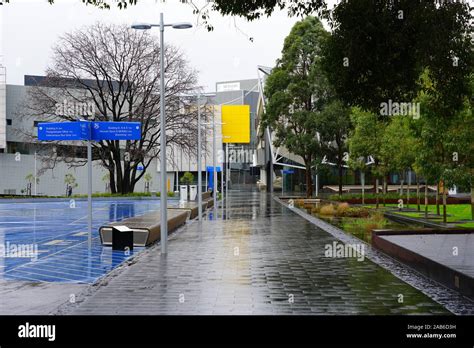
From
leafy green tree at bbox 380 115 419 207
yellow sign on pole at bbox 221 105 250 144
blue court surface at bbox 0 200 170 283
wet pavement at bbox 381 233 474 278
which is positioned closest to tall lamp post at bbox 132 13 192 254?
blue court surface at bbox 0 200 170 283

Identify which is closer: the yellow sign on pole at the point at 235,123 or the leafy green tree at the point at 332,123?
the yellow sign on pole at the point at 235,123

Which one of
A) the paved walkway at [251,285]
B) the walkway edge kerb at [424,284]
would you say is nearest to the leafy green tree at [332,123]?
the walkway edge kerb at [424,284]

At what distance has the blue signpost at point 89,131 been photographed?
1442 cm

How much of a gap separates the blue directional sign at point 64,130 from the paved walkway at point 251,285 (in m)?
3.39

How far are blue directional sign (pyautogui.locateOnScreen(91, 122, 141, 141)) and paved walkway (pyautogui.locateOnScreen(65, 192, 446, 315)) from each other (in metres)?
3.05

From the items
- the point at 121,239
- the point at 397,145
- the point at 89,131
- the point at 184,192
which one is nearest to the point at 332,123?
the point at 397,145

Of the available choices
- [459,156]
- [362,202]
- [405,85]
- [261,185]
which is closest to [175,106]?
[362,202]

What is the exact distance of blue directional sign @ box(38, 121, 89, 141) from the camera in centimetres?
1439

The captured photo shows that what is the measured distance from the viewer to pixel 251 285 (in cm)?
1002

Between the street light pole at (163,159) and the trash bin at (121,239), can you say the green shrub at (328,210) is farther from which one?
the street light pole at (163,159)

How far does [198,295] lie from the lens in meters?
9.12

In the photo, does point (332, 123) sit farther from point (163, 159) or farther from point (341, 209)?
point (163, 159)

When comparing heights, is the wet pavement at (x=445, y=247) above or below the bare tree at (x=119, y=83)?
below

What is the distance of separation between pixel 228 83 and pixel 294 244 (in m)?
111
